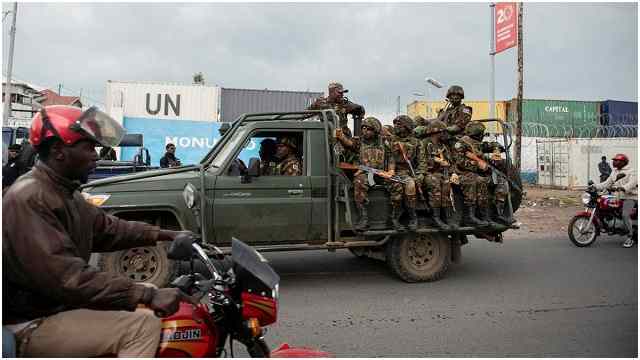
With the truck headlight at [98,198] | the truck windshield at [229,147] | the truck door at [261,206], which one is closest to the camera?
the truck headlight at [98,198]

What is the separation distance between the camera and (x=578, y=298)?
5.38m

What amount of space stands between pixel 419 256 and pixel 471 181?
3.63 feet

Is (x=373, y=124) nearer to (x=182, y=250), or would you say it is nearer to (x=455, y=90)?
(x=455, y=90)

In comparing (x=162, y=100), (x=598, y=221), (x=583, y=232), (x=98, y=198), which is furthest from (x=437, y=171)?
(x=162, y=100)

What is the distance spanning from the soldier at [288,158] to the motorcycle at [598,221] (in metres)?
5.52

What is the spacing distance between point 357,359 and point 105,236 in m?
2.10

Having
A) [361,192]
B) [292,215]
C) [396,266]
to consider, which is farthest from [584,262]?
[292,215]

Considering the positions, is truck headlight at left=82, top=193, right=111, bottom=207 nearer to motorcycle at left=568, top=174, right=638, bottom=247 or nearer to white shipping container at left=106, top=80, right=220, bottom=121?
motorcycle at left=568, top=174, right=638, bottom=247

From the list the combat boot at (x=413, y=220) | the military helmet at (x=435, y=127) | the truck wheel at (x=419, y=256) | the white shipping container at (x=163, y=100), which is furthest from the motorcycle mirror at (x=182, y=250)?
the white shipping container at (x=163, y=100)

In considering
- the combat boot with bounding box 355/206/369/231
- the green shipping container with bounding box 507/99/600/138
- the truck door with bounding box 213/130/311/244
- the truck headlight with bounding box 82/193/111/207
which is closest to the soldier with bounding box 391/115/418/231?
the combat boot with bounding box 355/206/369/231

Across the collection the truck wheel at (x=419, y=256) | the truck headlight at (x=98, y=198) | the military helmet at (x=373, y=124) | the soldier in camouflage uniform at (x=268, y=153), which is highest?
the military helmet at (x=373, y=124)

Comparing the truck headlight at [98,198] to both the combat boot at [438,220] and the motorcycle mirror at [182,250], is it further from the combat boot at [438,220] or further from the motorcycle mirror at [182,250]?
the combat boot at [438,220]

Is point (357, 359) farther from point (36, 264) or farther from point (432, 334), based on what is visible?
point (36, 264)

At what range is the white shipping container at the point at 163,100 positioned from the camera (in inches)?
1016
